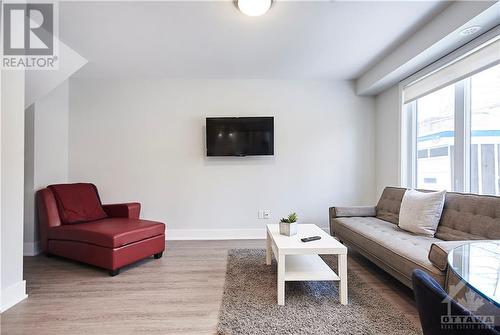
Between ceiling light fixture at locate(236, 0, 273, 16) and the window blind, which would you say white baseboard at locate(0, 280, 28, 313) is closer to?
ceiling light fixture at locate(236, 0, 273, 16)

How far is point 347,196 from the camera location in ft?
12.8

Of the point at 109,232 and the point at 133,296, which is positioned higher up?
the point at 109,232

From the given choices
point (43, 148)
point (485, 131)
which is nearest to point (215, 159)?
point (43, 148)

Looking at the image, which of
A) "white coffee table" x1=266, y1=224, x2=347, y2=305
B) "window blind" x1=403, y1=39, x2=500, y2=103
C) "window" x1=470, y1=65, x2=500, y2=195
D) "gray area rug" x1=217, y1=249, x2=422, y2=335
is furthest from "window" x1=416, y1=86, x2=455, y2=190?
"white coffee table" x1=266, y1=224, x2=347, y2=305

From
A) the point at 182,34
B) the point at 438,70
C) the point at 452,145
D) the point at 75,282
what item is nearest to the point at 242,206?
the point at 75,282

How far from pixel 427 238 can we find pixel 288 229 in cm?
125

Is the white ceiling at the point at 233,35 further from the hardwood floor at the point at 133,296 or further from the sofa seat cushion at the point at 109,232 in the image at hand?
the hardwood floor at the point at 133,296

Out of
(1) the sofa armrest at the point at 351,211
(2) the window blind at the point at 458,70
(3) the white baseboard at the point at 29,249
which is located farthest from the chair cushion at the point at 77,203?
(2) the window blind at the point at 458,70

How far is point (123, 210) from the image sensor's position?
3.21 meters

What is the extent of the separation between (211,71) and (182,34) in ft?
3.30

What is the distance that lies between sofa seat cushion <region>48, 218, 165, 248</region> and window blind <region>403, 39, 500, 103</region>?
11.7 ft

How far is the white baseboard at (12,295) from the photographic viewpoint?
184cm

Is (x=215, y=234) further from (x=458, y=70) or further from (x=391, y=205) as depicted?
(x=458, y=70)

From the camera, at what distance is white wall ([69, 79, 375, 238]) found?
12.4 ft
